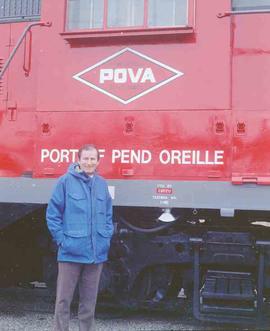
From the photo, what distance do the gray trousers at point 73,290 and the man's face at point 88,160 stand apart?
0.73 meters

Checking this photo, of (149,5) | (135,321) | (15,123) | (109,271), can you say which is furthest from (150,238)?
(149,5)

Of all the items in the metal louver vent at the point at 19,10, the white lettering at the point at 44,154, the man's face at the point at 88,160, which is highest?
the metal louver vent at the point at 19,10

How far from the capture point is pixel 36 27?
179 inches

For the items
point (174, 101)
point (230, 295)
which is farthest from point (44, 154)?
point (230, 295)

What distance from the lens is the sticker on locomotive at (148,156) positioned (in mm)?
3945

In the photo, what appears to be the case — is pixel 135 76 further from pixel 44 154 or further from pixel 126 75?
pixel 44 154

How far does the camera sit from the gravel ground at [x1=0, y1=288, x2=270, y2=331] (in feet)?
14.4

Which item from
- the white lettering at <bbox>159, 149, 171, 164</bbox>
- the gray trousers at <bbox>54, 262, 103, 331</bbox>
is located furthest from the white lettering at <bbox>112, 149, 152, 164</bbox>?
the gray trousers at <bbox>54, 262, 103, 331</bbox>

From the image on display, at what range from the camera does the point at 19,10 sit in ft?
15.5

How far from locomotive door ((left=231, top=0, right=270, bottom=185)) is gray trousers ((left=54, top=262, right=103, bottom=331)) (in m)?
1.38

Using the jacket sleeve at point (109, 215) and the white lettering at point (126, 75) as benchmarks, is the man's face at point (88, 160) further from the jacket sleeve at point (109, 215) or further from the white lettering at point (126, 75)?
the white lettering at point (126, 75)

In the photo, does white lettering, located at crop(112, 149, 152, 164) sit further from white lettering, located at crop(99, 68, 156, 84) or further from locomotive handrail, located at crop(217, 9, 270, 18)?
locomotive handrail, located at crop(217, 9, 270, 18)

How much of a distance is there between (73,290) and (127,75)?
Answer: 1840mm

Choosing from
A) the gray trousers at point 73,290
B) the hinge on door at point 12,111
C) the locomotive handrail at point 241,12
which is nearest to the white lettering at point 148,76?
the locomotive handrail at point 241,12
